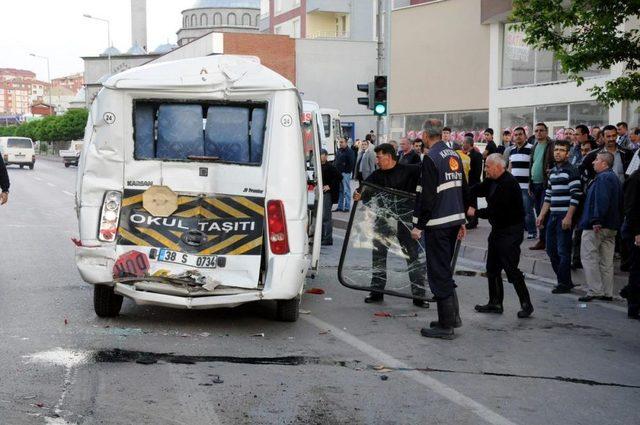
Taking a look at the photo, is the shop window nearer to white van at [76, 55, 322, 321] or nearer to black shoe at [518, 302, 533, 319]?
black shoe at [518, 302, 533, 319]

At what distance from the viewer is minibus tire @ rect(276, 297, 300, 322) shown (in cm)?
852

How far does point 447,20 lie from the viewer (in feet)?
102

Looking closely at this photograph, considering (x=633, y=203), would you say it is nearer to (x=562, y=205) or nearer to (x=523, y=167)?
(x=562, y=205)

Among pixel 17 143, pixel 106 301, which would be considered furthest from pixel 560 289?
pixel 17 143

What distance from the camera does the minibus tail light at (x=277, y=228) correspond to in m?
8.17

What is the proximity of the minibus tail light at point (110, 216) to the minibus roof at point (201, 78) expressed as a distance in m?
1.01

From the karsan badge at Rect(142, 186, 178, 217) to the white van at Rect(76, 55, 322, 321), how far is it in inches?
0.4

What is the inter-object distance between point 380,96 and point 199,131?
13007 mm

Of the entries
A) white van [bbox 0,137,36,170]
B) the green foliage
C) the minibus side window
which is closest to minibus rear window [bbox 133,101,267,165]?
the minibus side window

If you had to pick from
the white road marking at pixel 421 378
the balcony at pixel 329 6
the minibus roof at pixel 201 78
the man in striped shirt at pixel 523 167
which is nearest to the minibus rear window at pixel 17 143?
the balcony at pixel 329 6

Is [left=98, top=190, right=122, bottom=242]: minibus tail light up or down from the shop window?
down

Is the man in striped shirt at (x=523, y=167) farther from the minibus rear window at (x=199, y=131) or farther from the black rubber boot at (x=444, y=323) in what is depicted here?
the minibus rear window at (x=199, y=131)

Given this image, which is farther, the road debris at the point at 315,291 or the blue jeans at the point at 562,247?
the blue jeans at the point at 562,247

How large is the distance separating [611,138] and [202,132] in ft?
21.6
